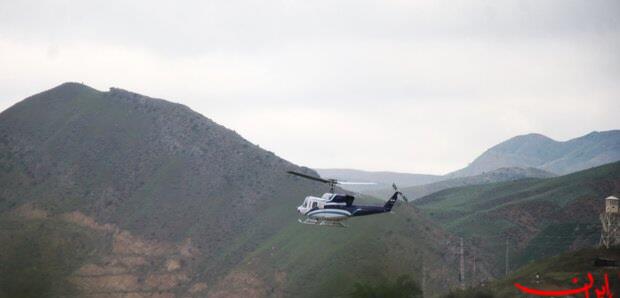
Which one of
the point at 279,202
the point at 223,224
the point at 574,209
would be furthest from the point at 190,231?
the point at 574,209

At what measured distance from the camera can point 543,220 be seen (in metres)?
173

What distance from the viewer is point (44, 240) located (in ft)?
500

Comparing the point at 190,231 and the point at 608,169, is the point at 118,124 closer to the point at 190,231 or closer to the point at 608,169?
the point at 190,231

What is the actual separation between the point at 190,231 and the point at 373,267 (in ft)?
155

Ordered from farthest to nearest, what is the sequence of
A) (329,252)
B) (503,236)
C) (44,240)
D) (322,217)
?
(503,236) < (44,240) < (329,252) < (322,217)

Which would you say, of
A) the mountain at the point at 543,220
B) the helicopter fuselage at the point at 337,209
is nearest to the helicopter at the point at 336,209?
the helicopter fuselage at the point at 337,209

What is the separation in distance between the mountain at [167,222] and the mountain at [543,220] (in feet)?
37.4

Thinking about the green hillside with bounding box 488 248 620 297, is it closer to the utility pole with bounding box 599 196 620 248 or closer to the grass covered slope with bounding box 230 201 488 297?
the utility pole with bounding box 599 196 620 248

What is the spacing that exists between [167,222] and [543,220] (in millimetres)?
69285

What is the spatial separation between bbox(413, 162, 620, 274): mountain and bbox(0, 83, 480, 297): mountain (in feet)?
37.4

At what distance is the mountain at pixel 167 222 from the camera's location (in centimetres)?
14125

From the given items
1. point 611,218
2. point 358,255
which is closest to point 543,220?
point 358,255

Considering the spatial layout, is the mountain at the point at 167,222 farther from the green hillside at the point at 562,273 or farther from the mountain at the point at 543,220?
the green hillside at the point at 562,273

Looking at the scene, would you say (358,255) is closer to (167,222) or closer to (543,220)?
(167,222)
